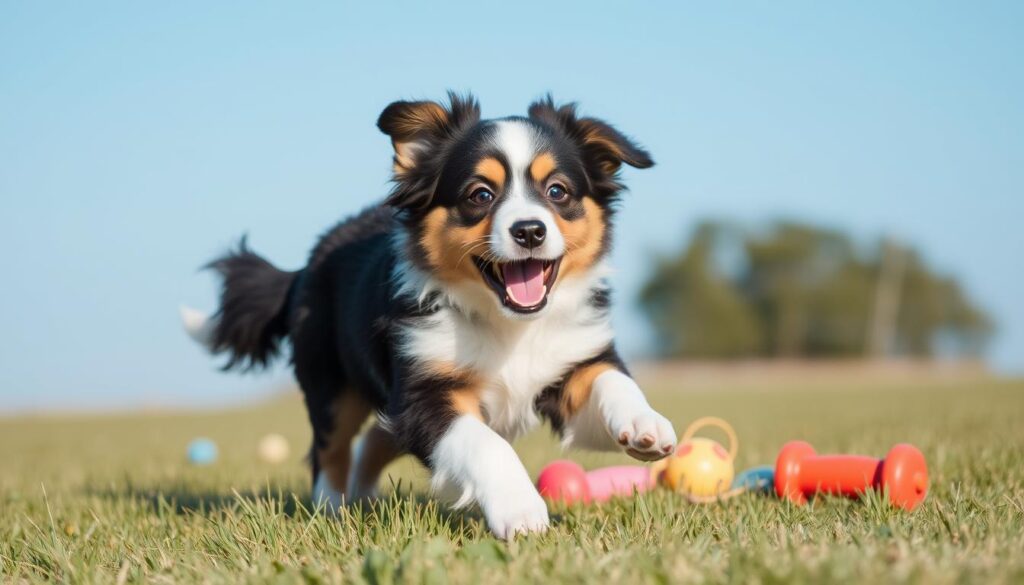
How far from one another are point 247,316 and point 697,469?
8.20 feet

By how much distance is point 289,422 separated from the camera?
1567 cm

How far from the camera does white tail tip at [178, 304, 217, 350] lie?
5281 mm

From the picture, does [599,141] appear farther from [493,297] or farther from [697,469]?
[697,469]

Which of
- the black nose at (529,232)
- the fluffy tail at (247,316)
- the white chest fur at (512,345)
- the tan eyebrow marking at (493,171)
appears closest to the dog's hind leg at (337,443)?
the fluffy tail at (247,316)

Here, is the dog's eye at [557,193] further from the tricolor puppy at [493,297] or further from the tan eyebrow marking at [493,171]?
the tan eyebrow marking at [493,171]

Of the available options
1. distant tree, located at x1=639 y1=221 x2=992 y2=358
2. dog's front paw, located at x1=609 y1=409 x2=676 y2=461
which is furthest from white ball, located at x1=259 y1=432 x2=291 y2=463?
distant tree, located at x1=639 y1=221 x2=992 y2=358

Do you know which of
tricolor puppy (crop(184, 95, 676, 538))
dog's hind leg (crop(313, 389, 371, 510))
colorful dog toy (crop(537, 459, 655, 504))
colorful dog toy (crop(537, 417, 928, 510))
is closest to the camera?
tricolor puppy (crop(184, 95, 676, 538))

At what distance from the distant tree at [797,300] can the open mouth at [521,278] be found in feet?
152

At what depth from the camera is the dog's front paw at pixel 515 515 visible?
2.83 metres

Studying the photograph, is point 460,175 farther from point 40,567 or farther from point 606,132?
point 40,567

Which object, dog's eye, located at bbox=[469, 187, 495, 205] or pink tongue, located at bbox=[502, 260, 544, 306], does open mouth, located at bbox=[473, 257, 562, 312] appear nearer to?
pink tongue, located at bbox=[502, 260, 544, 306]

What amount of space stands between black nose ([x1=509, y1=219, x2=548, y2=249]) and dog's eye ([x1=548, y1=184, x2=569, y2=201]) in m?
0.35

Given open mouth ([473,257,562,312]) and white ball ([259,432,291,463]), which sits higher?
open mouth ([473,257,562,312])

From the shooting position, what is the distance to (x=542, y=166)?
362 cm
